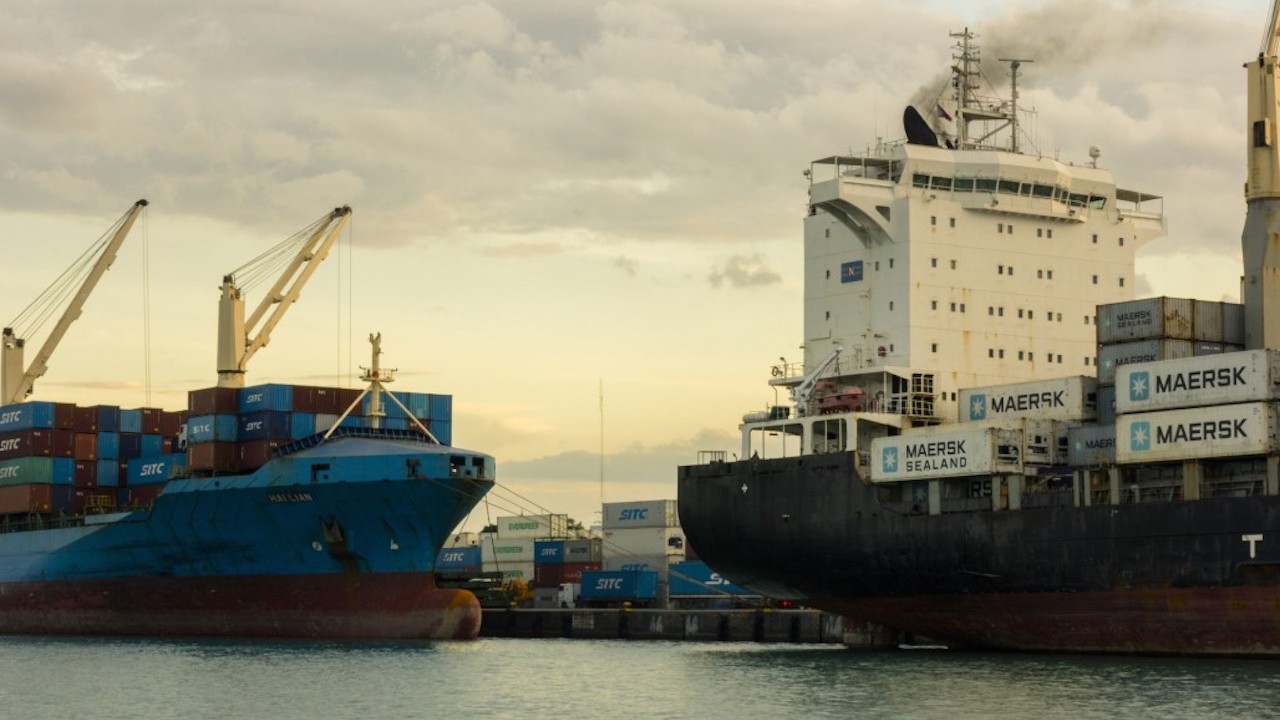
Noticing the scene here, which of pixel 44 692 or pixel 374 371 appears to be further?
pixel 374 371

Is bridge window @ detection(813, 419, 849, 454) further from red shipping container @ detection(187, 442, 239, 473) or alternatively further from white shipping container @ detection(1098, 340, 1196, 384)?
red shipping container @ detection(187, 442, 239, 473)

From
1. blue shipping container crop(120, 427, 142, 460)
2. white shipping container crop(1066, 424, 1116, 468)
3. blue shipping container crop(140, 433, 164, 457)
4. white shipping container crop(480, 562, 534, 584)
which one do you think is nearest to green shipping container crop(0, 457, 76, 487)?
blue shipping container crop(120, 427, 142, 460)

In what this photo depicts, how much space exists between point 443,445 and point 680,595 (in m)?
13.6

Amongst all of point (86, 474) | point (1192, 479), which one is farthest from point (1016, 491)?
point (86, 474)

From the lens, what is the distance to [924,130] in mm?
58656

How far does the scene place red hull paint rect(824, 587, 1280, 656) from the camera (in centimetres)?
4216

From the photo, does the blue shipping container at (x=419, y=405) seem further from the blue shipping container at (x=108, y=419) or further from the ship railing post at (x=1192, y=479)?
the ship railing post at (x=1192, y=479)

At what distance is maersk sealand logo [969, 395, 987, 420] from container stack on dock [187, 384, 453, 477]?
19596mm

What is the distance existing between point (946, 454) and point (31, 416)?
3294 centimetres

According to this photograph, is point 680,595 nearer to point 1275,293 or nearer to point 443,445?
point 443,445

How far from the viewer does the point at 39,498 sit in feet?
210

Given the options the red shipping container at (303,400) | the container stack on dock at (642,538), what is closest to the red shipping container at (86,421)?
the red shipping container at (303,400)

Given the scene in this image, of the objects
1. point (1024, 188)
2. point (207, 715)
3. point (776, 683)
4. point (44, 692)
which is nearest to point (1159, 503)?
point (776, 683)

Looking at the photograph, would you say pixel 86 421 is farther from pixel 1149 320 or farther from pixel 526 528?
pixel 1149 320
